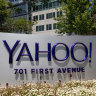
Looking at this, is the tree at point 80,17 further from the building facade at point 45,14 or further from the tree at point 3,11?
the building facade at point 45,14

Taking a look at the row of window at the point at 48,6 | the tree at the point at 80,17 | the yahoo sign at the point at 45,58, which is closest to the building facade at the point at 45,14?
the row of window at the point at 48,6

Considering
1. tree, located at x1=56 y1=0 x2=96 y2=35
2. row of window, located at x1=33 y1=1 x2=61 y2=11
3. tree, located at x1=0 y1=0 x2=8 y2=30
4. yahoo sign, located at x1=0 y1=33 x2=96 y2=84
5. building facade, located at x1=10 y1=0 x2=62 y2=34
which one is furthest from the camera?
building facade, located at x1=10 y1=0 x2=62 y2=34

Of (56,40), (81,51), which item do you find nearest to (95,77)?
(81,51)

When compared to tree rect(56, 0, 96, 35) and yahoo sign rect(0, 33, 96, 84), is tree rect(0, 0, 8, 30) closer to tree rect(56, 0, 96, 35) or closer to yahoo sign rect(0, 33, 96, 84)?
tree rect(56, 0, 96, 35)

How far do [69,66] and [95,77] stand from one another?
2.23 m

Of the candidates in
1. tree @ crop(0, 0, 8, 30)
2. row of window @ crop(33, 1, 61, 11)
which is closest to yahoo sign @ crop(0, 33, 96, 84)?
tree @ crop(0, 0, 8, 30)

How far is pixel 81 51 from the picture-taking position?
15023mm

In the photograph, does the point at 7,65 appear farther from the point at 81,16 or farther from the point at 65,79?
the point at 81,16

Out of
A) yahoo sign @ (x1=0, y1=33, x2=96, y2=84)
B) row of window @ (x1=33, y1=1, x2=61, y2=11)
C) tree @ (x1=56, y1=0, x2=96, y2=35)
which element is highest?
row of window @ (x1=33, y1=1, x2=61, y2=11)

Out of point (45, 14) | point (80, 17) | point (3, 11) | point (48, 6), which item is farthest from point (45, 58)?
point (45, 14)

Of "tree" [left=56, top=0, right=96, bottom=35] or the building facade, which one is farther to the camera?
the building facade

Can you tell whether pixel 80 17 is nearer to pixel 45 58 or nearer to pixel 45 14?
pixel 45 58

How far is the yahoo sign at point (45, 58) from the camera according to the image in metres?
13.3

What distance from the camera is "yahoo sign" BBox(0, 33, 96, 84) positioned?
523 inches
